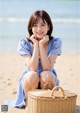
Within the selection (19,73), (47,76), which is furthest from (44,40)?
(19,73)

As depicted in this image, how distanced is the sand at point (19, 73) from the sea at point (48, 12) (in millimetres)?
556

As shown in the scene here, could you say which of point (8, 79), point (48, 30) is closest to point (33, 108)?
point (48, 30)

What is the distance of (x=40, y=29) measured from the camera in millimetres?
3750

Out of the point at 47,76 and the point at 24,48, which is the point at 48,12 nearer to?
the point at 24,48

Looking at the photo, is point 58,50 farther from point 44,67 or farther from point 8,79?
point 8,79

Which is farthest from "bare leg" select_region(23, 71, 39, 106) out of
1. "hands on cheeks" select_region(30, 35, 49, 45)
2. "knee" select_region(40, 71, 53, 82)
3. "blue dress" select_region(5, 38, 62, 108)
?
"hands on cheeks" select_region(30, 35, 49, 45)

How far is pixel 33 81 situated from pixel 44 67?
19cm

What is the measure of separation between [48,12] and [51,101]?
10095 mm

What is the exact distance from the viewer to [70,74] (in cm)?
593

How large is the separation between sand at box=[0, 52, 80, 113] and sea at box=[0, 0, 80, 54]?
556 millimetres

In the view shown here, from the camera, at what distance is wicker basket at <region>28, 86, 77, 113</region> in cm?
333

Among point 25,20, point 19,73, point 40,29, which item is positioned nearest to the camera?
point 40,29

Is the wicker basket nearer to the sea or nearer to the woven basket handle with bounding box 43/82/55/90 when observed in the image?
the woven basket handle with bounding box 43/82/55/90

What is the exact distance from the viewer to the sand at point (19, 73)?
15.1ft
